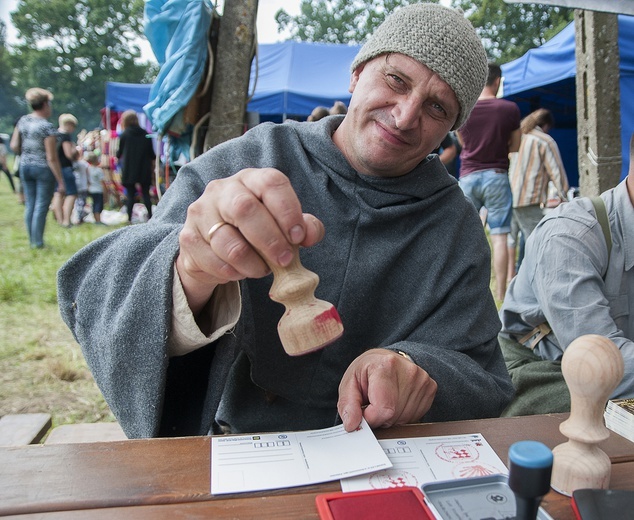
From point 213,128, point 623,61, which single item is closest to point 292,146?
point 213,128

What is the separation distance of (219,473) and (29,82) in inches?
2342

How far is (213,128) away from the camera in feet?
8.01

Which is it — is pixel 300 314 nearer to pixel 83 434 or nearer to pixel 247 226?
pixel 247 226

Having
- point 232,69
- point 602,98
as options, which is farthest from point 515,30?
point 232,69

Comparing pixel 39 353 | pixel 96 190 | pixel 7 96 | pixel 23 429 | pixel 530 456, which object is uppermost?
pixel 530 456

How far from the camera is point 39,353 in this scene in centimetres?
361

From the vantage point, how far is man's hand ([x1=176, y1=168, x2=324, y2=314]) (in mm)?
791

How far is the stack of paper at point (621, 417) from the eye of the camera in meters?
1.09

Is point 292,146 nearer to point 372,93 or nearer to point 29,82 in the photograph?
point 372,93

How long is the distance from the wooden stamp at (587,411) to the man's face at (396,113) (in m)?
0.67

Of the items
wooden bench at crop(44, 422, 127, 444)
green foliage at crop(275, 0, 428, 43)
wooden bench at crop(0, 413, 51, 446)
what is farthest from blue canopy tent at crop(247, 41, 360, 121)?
green foliage at crop(275, 0, 428, 43)

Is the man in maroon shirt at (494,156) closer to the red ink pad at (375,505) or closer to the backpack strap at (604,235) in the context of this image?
the backpack strap at (604,235)

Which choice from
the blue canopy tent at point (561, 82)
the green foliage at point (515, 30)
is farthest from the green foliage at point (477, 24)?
the blue canopy tent at point (561, 82)

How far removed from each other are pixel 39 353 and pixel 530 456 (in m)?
3.70
